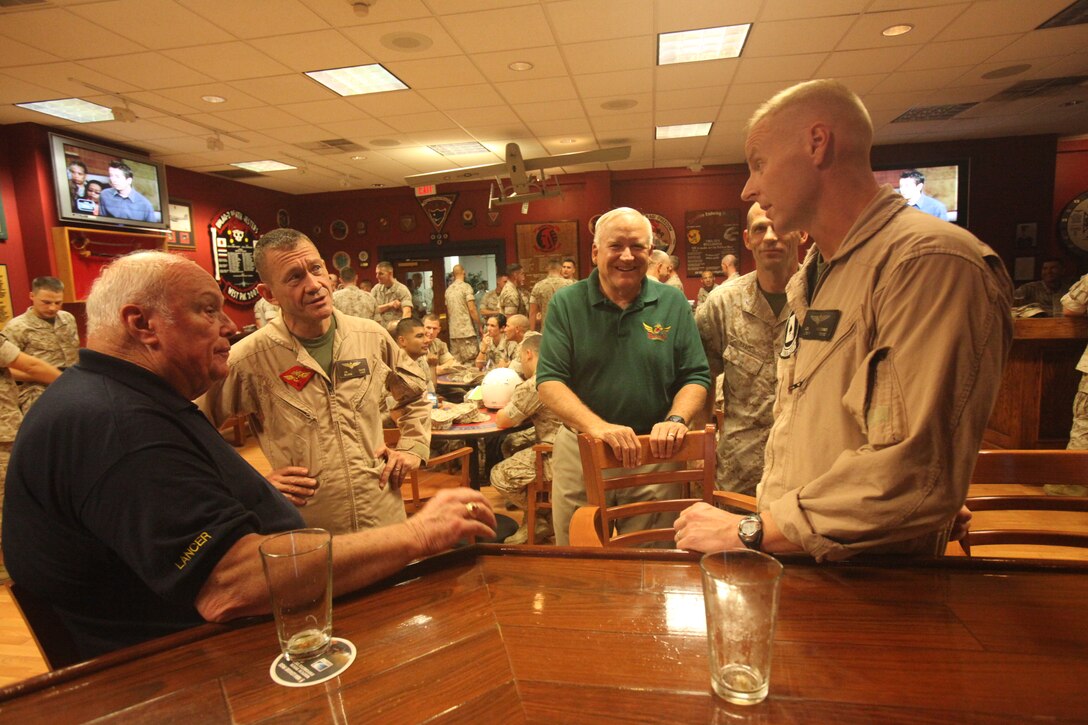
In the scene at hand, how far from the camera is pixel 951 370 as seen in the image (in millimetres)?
935

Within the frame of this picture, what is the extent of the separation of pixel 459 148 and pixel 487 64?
3121mm

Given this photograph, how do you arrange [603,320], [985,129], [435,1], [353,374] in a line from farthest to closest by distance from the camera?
[985,129] → [435,1] → [603,320] → [353,374]

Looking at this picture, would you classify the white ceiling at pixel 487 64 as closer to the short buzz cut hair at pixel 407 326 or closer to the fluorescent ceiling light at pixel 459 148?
the fluorescent ceiling light at pixel 459 148

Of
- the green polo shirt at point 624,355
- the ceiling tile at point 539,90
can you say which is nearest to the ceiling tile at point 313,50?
the ceiling tile at point 539,90

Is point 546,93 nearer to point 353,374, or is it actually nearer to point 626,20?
point 626,20

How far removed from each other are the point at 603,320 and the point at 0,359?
4089mm

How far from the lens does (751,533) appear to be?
3.58 feet

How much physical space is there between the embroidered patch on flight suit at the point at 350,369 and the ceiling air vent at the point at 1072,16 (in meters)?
5.69

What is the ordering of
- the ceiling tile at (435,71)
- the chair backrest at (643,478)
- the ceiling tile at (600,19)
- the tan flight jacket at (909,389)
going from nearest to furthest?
the tan flight jacket at (909,389) → the chair backrest at (643,478) → the ceiling tile at (600,19) → the ceiling tile at (435,71)

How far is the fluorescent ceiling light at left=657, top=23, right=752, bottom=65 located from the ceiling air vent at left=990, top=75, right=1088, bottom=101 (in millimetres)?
3691

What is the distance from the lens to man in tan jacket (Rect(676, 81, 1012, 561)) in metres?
0.95

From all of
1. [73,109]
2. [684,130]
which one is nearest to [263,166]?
[73,109]

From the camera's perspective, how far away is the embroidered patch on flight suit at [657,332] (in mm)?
2195

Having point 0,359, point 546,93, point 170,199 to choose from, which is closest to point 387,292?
point 170,199
